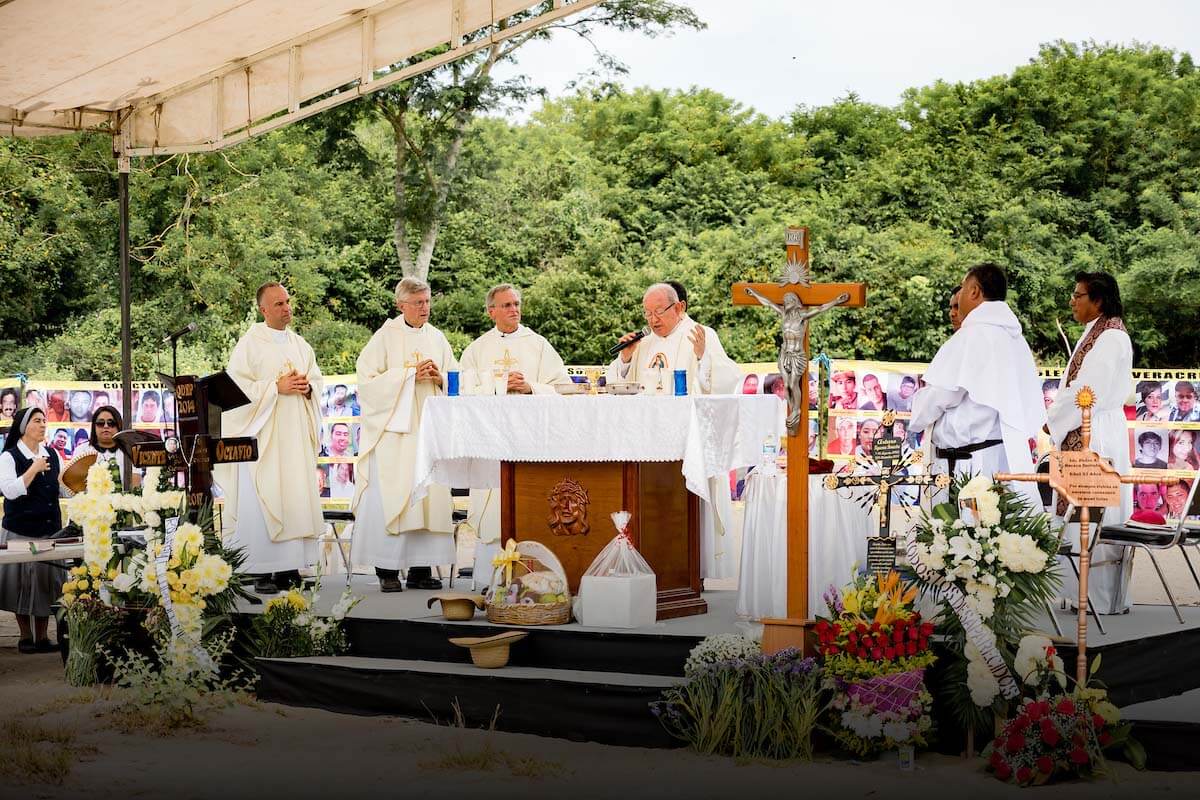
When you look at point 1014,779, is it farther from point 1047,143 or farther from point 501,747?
point 1047,143

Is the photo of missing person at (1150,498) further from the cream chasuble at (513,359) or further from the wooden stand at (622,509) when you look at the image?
the wooden stand at (622,509)

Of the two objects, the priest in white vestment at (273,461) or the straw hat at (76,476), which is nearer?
the priest in white vestment at (273,461)

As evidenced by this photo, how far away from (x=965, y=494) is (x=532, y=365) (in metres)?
3.74

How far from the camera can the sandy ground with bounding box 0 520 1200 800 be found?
5.42 metres

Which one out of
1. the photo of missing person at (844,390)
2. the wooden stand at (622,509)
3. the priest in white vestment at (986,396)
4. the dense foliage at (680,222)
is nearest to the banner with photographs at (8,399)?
the dense foliage at (680,222)

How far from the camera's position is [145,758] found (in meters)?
6.09

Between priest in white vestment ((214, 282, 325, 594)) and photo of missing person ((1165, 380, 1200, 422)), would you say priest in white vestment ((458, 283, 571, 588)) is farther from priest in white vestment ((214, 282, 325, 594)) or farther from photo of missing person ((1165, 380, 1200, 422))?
photo of missing person ((1165, 380, 1200, 422))

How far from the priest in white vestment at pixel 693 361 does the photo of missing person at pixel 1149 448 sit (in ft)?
23.6

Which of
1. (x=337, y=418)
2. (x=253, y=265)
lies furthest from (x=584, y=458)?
(x=253, y=265)

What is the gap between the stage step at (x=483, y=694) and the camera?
20.4ft

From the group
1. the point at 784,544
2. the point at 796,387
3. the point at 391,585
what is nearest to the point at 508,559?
the point at 784,544

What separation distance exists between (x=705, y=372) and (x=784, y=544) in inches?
63.4

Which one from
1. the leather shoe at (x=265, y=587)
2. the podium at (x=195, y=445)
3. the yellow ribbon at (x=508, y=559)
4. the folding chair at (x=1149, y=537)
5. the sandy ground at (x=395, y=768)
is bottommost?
the sandy ground at (x=395, y=768)

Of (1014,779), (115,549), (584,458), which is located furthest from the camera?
(115,549)
